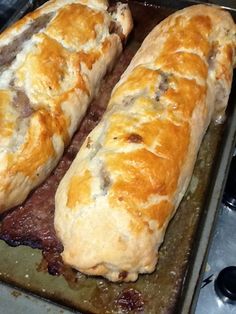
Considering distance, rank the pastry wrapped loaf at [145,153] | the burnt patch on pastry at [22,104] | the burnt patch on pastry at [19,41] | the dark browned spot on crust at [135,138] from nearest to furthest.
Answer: the pastry wrapped loaf at [145,153] → the dark browned spot on crust at [135,138] → the burnt patch on pastry at [22,104] → the burnt patch on pastry at [19,41]

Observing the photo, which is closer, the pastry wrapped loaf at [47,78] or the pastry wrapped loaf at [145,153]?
the pastry wrapped loaf at [145,153]

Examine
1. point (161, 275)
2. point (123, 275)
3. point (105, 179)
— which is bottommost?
point (161, 275)

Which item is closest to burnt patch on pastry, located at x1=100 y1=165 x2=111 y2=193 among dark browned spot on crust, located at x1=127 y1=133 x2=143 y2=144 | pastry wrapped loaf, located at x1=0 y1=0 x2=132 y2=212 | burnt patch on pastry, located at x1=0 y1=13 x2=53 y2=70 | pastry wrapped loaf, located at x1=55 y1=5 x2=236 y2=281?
pastry wrapped loaf, located at x1=55 y1=5 x2=236 y2=281

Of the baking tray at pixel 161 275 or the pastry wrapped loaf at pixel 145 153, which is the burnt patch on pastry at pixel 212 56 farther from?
the baking tray at pixel 161 275

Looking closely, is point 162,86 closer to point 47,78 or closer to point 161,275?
point 47,78

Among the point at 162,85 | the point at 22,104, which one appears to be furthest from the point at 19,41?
the point at 162,85

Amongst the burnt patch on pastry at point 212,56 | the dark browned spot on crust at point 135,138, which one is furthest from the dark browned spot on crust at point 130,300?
the burnt patch on pastry at point 212,56
